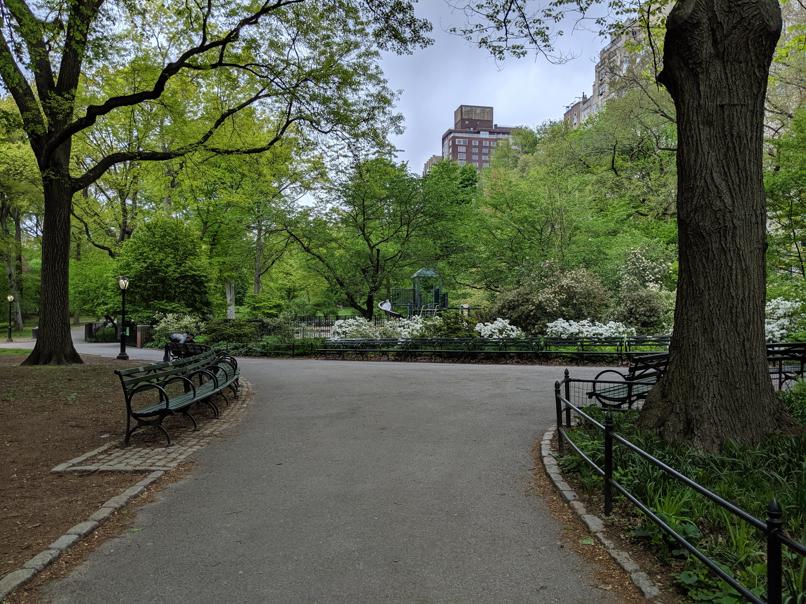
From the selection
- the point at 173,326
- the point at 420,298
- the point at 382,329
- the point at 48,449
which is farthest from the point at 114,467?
the point at 420,298

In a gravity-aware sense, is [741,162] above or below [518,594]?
above

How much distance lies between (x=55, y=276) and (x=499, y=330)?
45.5 ft

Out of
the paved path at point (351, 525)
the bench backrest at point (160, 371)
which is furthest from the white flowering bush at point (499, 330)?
the bench backrest at point (160, 371)

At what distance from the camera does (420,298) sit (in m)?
30.4

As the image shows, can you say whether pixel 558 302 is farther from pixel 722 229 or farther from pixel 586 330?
pixel 722 229

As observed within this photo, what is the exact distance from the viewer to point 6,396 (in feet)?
33.0

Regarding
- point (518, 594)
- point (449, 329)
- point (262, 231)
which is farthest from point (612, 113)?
point (518, 594)

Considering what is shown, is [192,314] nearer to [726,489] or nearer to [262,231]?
[262,231]

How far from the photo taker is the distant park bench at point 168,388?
7.12 metres

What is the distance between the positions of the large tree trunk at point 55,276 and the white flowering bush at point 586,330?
594 inches

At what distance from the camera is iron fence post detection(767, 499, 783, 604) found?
7.16ft

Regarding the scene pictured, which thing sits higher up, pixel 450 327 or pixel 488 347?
pixel 450 327

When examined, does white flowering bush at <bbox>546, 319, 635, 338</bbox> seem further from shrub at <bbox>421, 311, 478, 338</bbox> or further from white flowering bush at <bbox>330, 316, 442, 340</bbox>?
white flowering bush at <bbox>330, 316, 442, 340</bbox>

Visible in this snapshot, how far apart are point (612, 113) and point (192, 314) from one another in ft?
90.5
